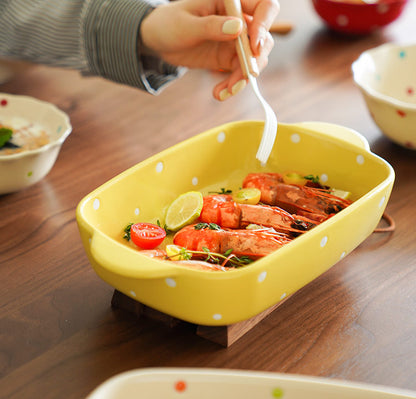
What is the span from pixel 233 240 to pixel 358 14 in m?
1.28

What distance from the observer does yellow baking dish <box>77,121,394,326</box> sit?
0.71 meters

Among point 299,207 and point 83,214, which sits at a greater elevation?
point 83,214

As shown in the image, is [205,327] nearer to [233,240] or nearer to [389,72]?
[233,240]

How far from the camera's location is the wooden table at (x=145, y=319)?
79 cm

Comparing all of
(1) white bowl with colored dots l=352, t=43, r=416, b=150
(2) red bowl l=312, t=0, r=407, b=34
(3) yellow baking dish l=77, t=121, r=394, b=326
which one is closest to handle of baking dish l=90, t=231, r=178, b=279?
(3) yellow baking dish l=77, t=121, r=394, b=326

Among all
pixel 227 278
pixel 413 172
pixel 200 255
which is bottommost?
pixel 413 172

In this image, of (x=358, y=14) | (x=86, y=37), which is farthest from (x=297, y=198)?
(x=358, y=14)

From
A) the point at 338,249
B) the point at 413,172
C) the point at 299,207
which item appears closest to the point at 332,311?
the point at 338,249

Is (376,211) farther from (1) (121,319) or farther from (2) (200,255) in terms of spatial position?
(1) (121,319)

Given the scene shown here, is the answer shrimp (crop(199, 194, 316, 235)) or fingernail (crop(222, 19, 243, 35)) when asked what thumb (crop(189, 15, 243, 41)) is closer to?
fingernail (crop(222, 19, 243, 35))

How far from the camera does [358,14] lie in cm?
189

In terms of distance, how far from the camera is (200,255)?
892mm

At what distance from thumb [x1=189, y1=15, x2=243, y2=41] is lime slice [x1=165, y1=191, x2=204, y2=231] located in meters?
0.35

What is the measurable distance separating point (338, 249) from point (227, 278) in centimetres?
22
